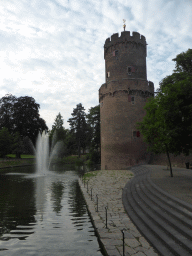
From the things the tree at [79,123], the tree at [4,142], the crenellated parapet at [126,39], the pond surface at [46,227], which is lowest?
the pond surface at [46,227]

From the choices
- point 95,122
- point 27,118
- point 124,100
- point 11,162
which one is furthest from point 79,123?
point 124,100

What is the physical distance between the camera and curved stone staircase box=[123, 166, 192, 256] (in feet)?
17.5

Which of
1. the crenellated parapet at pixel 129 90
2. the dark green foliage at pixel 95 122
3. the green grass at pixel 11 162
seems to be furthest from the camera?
the dark green foliage at pixel 95 122

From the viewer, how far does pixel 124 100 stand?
28.9 meters

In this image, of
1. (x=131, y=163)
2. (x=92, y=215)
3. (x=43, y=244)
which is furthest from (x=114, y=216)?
(x=131, y=163)

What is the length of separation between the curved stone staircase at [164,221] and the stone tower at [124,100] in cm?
1862

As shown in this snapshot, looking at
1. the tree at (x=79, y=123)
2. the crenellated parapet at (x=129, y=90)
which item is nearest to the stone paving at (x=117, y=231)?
the crenellated parapet at (x=129, y=90)

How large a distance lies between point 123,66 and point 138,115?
694 centimetres

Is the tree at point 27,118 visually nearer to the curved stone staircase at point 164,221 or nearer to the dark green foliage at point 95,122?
the dark green foliage at point 95,122

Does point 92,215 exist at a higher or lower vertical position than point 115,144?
lower

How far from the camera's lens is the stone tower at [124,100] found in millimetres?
28500

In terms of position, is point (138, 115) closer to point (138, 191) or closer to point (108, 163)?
point (108, 163)

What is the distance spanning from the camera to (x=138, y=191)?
1131 centimetres

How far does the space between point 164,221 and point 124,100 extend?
23.1 metres
